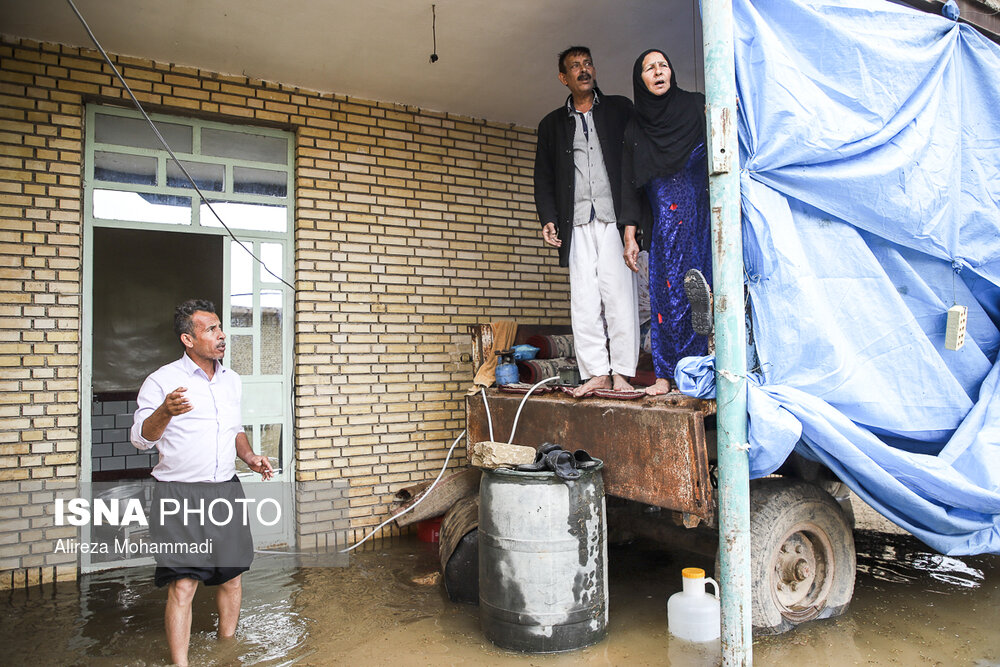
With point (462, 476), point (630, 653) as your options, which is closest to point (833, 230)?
point (630, 653)

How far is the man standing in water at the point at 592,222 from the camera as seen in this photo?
4383mm

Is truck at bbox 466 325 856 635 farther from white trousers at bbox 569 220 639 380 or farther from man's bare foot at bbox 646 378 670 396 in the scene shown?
white trousers at bbox 569 220 639 380

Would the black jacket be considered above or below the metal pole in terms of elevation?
above

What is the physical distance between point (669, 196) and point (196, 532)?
3183mm

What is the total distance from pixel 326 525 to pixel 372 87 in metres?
3.77

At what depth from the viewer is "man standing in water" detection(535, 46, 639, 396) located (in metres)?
4.38

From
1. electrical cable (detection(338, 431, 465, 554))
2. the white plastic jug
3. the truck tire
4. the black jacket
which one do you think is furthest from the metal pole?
electrical cable (detection(338, 431, 465, 554))

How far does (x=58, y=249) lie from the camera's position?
4.88 metres

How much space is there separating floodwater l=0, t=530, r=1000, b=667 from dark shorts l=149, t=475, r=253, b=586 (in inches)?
21.7

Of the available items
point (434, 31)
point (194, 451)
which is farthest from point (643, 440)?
point (434, 31)

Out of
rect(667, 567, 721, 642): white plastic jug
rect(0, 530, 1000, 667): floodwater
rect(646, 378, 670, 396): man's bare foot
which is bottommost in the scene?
rect(0, 530, 1000, 667): floodwater

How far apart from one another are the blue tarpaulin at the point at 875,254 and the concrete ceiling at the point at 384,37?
1515 mm

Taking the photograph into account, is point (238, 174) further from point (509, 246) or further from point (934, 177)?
point (934, 177)

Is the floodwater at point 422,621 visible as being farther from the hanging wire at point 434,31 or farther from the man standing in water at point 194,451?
the hanging wire at point 434,31
